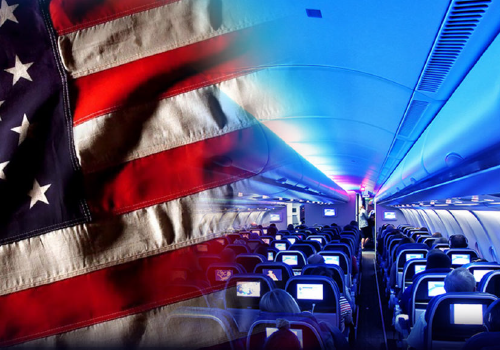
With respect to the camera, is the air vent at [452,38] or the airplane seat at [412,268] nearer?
the air vent at [452,38]

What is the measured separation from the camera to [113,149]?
2.42 metres

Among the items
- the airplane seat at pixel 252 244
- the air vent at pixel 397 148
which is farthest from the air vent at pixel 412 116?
the airplane seat at pixel 252 244

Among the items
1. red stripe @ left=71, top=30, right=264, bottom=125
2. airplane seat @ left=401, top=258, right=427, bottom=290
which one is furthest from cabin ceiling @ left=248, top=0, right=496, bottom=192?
airplane seat @ left=401, top=258, right=427, bottom=290

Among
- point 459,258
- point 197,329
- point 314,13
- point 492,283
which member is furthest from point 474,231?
point 197,329

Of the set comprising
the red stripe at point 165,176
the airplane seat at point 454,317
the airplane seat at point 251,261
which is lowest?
the airplane seat at point 454,317

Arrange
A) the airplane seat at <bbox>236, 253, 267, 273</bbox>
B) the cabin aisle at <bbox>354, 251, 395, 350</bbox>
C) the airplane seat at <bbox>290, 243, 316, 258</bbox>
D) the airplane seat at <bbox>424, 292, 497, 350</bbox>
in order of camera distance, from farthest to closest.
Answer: the airplane seat at <bbox>290, 243, 316, 258</bbox> → the cabin aisle at <bbox>354, 251, 395, 350</bbox> → the airplane seat at <bbox>236, 253, 267, 273</bbox> → the airplane seat at <bbox>424, 292, 497, 350</bbox>

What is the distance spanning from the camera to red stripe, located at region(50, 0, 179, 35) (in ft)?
8.05

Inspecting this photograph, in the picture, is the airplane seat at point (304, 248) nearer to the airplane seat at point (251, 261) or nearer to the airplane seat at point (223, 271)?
the airplane seat at point (251, 261)

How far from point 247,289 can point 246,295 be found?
0.56 feet

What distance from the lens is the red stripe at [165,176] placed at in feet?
7.77

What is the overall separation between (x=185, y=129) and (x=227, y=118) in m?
0.21

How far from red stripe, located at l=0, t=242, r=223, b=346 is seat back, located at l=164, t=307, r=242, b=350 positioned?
0.16 m

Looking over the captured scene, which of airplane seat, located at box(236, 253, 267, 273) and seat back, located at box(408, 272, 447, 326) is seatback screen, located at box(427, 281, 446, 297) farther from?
airplane seat, located at box(236, 253, 267, 273)

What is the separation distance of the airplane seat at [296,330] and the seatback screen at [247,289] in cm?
187
